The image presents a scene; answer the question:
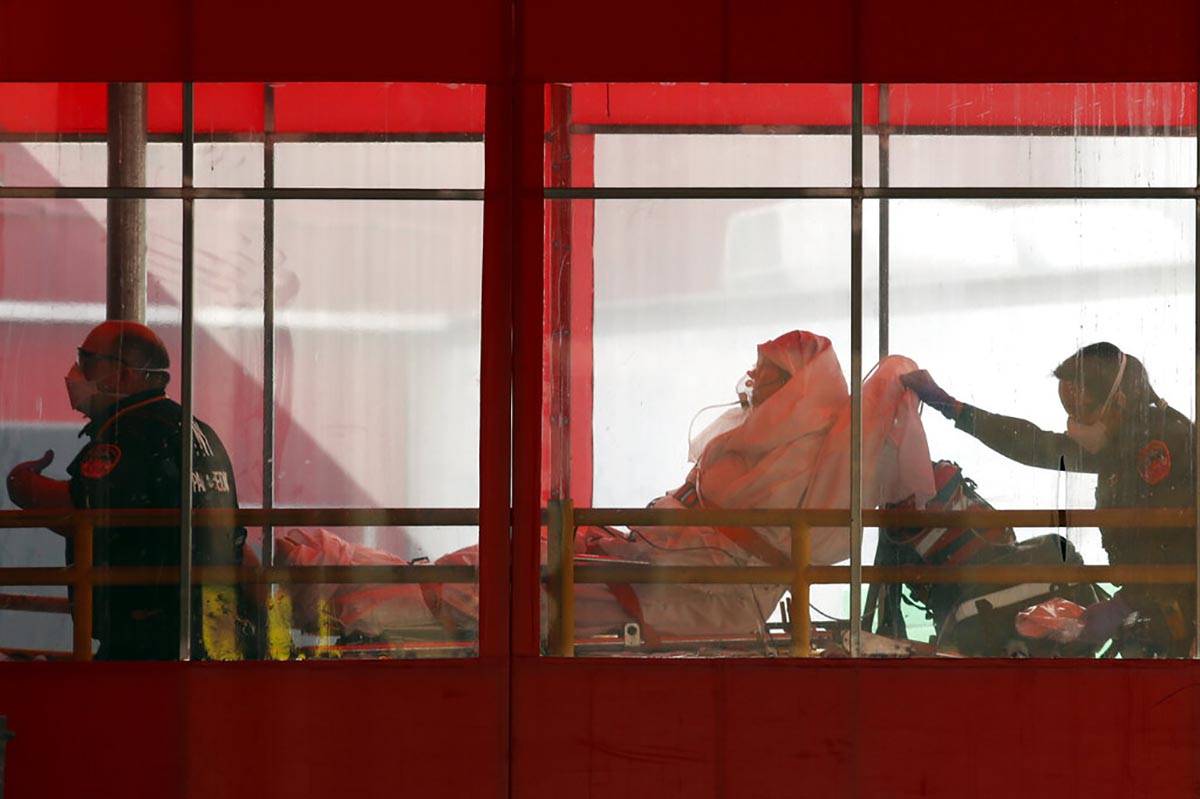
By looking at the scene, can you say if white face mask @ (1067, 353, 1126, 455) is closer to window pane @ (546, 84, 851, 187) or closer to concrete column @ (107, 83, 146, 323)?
window pane @ (546, 84, 851, 187)

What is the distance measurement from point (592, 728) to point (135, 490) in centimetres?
225

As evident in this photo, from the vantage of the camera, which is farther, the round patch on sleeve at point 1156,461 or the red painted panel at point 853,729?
the round patch on sleeve at point 1156,461

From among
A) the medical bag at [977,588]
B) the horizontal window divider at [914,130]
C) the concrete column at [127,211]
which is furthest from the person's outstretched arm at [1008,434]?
the concrete column at [127,211]

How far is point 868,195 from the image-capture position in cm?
692

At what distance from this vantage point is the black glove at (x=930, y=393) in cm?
688

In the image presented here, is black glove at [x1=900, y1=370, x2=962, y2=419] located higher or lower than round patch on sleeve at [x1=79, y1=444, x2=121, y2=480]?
higher

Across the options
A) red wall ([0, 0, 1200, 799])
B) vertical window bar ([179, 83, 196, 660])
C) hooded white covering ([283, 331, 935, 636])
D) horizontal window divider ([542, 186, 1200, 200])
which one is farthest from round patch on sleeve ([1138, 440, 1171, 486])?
vertical window bar ([179, 83, 196, 660])

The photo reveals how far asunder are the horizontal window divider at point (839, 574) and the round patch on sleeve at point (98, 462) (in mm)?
2097

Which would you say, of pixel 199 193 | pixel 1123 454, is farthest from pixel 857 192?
pixel 199 193

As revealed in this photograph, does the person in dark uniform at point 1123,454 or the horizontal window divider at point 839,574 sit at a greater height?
the person in dark uniform at point 1123,454

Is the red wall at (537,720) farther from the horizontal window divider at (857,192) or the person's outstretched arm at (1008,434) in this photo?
the person's outstretched arm at (1008,434)

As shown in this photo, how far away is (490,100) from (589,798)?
3062 mm

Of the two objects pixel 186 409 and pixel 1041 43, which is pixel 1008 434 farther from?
pixel 186 409

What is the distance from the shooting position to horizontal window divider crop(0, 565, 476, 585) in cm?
686
